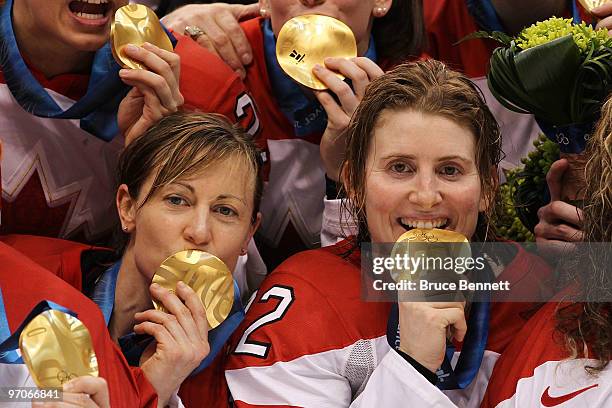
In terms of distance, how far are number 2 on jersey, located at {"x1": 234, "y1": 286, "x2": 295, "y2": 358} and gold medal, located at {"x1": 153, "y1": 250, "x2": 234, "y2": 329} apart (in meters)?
0.06

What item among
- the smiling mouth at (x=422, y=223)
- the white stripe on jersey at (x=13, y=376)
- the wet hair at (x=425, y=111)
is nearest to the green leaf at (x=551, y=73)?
the wet hair at (x=425, y=111)

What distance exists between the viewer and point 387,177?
2.00 m

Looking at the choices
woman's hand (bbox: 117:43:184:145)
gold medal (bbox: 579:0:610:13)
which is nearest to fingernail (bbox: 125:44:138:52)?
woman's hand (bbox: 117:43:184:145)

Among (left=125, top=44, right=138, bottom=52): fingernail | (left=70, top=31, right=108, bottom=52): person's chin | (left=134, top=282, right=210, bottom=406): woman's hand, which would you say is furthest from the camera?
(left=70, top=31, right=108, bottom=52): person's chin

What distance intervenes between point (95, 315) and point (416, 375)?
53cm

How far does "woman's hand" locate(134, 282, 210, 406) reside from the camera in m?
1.87

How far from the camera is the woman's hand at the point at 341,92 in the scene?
7.48 feet

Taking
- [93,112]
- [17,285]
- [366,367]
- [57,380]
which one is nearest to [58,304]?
[17,285]

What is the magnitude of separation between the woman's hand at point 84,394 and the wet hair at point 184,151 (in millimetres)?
536

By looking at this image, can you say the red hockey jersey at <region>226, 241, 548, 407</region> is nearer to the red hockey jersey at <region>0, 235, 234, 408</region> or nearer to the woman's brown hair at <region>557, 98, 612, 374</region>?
the red hockey jersey at <region>0, 235, 234, 408</region>

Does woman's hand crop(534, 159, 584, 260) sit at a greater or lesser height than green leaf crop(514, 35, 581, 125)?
lesser

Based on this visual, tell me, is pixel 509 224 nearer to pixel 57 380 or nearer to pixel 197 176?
pixel 197 176

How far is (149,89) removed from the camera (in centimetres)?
219

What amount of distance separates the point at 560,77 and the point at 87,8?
97 cm
